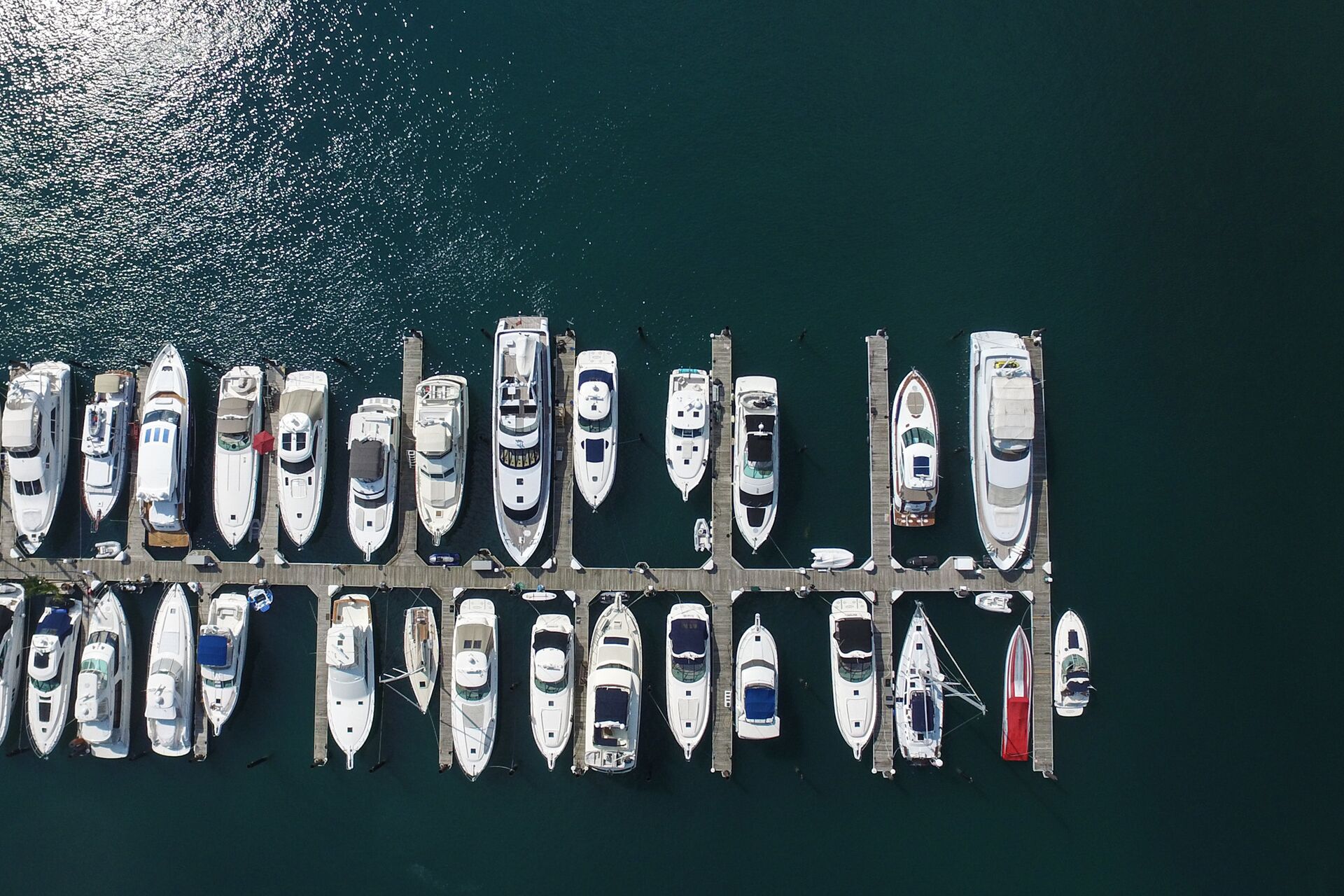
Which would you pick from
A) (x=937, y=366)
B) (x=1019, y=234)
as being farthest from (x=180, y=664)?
(x=1019, y=234)

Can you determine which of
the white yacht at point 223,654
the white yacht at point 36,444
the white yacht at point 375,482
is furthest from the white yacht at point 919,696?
the white yacht at point 36,444

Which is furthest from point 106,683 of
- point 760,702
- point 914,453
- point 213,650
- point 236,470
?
point 914,453

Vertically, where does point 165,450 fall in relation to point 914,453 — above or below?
above

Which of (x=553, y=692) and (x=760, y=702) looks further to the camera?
(x=553, y=692)

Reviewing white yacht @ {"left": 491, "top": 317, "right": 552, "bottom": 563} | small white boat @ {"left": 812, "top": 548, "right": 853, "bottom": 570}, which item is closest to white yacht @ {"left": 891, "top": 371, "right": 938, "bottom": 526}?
small white boat @ {"left": 812, "top": 548, "right": 853, "bottom": 570}

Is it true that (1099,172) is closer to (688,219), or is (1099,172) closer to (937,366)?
(937,366)

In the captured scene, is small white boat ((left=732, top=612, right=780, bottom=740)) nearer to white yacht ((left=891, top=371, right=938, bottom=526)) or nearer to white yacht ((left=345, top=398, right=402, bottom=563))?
white yacht ((left=891, top=371, right=938, bottom=526))

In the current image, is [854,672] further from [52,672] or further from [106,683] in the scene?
[52,672]
